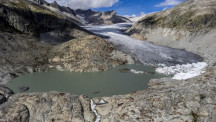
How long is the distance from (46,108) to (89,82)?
446 inches

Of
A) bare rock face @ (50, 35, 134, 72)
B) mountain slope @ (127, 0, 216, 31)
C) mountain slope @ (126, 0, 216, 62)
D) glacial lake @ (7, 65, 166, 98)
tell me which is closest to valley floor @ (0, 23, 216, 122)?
glacial lake @ (7, 65, 166, 98)

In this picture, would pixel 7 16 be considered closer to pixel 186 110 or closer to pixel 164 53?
pixel 164 53

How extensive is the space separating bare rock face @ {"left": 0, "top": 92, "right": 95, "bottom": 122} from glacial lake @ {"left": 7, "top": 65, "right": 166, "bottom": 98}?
375 cm

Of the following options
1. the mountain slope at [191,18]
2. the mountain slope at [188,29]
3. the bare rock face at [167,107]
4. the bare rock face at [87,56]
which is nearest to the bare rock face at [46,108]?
the bare rock face at [167,107]

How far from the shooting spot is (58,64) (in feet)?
128

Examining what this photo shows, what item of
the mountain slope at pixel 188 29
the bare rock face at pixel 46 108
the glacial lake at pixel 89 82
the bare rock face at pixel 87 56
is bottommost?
the bare rock face at pixel 46 108

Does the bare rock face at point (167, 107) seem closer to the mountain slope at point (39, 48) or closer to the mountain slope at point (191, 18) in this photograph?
the mountain slope at point (39, 48)

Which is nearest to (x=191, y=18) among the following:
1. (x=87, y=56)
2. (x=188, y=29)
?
(x=188, y=29)

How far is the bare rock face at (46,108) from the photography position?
18.7m

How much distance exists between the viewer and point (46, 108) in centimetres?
1981

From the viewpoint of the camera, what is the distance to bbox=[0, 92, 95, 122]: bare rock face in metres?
18.7

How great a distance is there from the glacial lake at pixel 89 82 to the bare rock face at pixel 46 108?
3749mm

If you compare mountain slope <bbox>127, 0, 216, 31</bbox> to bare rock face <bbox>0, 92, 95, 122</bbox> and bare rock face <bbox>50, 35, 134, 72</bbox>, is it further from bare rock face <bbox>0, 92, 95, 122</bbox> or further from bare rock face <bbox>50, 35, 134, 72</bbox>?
bare rock face <bbox>0, 92, 95, 122</bbox>

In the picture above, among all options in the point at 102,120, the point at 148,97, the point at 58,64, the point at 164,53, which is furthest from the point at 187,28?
the point at 102,120
